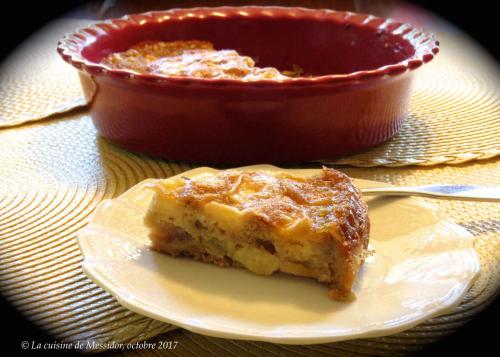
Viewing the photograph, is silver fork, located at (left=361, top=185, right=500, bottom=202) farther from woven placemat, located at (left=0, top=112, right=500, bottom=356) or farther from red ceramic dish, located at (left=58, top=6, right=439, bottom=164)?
red ceramic dish, located at (left=58, top=6, right=439, bottom=164)

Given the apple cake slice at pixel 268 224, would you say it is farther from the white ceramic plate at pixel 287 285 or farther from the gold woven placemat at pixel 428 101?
the gold woven placemat at pixel 428 101

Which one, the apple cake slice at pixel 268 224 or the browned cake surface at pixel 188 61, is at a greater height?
the apple cake slice at pixel 268 224

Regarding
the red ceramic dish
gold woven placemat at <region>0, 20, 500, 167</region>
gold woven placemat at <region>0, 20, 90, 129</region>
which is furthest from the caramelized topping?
gold woven placemat at <region>0, 20, 90, 129</region>

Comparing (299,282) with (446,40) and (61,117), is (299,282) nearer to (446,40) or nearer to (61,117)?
(61,117)

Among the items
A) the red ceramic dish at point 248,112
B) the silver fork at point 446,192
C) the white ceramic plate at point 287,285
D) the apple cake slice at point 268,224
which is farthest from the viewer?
the red ceramic dish at point 248,112

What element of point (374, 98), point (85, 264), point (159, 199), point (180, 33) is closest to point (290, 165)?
point (374, 98)

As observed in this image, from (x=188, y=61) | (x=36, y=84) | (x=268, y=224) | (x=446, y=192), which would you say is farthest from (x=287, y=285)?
(x=36, y=84)

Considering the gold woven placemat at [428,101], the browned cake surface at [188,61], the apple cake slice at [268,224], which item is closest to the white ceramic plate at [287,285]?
the apple cake slice at [268,224]
